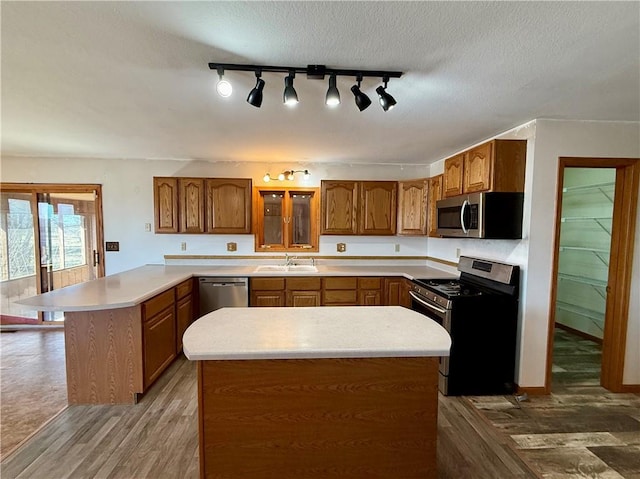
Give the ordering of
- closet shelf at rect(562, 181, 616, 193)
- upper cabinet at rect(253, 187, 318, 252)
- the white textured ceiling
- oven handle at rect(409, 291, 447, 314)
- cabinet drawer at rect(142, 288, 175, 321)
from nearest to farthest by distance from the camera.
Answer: the white textured ceiling < cabinet drawer at rect(142, 288, 175, 321) < oven handle at rect(409, 291, 447, 314) < closet shelf at rect(562, 181, 616, 193) < upper cabinet at rect(253, 187, 318, 252)

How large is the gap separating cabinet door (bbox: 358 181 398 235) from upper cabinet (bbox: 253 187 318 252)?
2.18 ft

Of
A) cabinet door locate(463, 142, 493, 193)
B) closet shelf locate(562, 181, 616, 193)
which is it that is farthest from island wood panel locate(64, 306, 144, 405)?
closet shelf locate(562, 181, 616, 193)

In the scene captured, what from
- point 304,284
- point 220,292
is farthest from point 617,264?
point 220,292

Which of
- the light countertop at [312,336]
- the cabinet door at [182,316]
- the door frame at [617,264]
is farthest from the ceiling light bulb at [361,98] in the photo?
the cabinet door at [182,316]

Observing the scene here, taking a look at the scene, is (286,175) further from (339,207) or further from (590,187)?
(590,187)

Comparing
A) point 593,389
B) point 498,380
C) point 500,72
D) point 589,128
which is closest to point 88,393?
point 498,380

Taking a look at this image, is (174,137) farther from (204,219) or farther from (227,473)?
(227,473)

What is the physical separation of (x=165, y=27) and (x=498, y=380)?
3339mm

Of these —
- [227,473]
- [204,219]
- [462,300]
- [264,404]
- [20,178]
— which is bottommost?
[227,473]

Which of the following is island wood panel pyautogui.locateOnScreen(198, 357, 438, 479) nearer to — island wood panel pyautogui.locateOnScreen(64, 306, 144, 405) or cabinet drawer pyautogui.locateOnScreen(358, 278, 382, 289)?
island wood panel pyautogui.locateOnScreen(64, 306, 144, 405)

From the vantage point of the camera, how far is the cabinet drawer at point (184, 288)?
3.21 m

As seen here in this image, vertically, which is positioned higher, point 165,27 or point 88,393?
point 165,27

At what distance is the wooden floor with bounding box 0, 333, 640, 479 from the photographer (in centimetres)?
182

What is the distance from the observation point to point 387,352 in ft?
4.66
